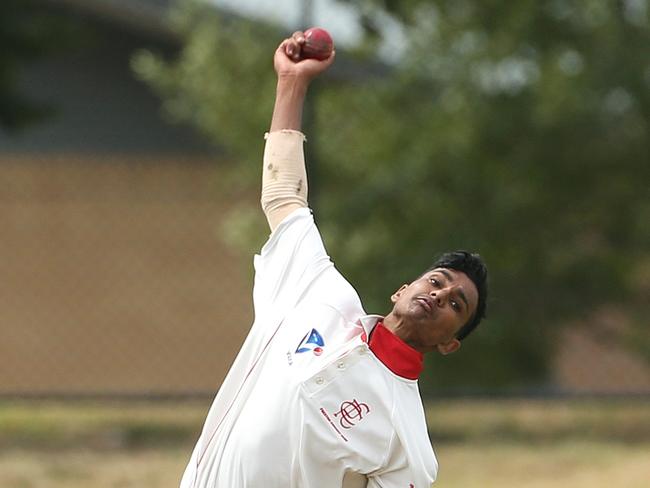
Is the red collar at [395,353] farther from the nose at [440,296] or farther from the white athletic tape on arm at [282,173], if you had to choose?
the white athletic tape on arm at [282,173]

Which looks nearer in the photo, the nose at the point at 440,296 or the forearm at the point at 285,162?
the nose at the point at 440,296

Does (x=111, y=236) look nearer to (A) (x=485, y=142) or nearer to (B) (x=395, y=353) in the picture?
(A) (x=485, y=142)

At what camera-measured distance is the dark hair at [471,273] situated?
3.72m

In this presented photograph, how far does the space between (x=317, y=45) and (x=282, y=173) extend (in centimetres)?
39

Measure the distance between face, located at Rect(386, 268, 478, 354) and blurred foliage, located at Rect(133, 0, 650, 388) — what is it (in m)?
5.79

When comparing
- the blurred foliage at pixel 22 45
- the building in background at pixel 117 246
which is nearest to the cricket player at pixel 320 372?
the building in background at pixel 117 246

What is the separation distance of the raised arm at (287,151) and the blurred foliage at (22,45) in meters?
7.47

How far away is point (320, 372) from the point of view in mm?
3537

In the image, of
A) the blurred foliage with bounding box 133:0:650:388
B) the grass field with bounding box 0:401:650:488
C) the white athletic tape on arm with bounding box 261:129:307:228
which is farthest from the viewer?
the blurred foliage with bounding box 133:0:650:388

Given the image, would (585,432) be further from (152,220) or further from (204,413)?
(152,220)

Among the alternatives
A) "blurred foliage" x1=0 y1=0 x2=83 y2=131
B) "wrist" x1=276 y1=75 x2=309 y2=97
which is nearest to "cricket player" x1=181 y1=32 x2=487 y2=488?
"wrist" x1=276 y1=75 x2=309 y2=97

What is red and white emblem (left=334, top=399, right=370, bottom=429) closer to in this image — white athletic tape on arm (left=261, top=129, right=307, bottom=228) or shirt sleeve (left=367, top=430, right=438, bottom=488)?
shirt sleeve (left=367, top=430, right=438, bottom=488)

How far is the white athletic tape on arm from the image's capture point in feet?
12.9

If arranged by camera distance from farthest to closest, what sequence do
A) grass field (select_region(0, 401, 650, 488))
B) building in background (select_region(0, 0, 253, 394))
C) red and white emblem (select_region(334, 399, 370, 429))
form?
building in background (select_region(0, 0, 253, 394))
grass field (select_region(0, 401, 650, 488))
red and white emblem (select_region(334, 399, 370, 429))
